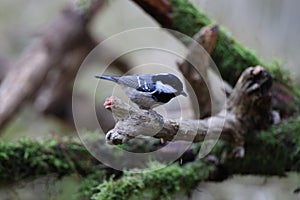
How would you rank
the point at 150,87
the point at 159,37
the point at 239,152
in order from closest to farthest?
1. the point at 150,87
2. the point at 239,152
3. the point at 159,37

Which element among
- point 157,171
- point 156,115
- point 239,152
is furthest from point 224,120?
point 156,115

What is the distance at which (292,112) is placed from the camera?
4.65ft

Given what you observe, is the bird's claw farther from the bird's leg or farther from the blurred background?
the bird's leg

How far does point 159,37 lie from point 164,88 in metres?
0.75

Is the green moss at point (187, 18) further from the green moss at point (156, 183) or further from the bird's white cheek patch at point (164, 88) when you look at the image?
the bird's white cheek patch at point (164, 88)

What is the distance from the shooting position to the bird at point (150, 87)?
2.02 feet

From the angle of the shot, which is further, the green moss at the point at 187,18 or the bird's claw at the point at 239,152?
the green moss at the point at 187,18

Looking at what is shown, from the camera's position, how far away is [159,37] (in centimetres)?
135

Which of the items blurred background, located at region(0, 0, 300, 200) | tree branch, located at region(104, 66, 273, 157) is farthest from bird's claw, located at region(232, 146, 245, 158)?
blurred background, located at region(0, 0, 300, 200)

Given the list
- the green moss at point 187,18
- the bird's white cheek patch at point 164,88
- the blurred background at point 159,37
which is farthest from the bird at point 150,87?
the green moss at point 187,18

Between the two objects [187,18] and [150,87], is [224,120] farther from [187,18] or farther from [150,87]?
[150,87]

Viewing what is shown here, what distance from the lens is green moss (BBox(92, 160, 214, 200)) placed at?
3.15ft

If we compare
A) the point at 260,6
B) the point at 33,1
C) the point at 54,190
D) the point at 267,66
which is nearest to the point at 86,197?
the point at 54,190

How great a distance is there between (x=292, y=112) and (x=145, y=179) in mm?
660
